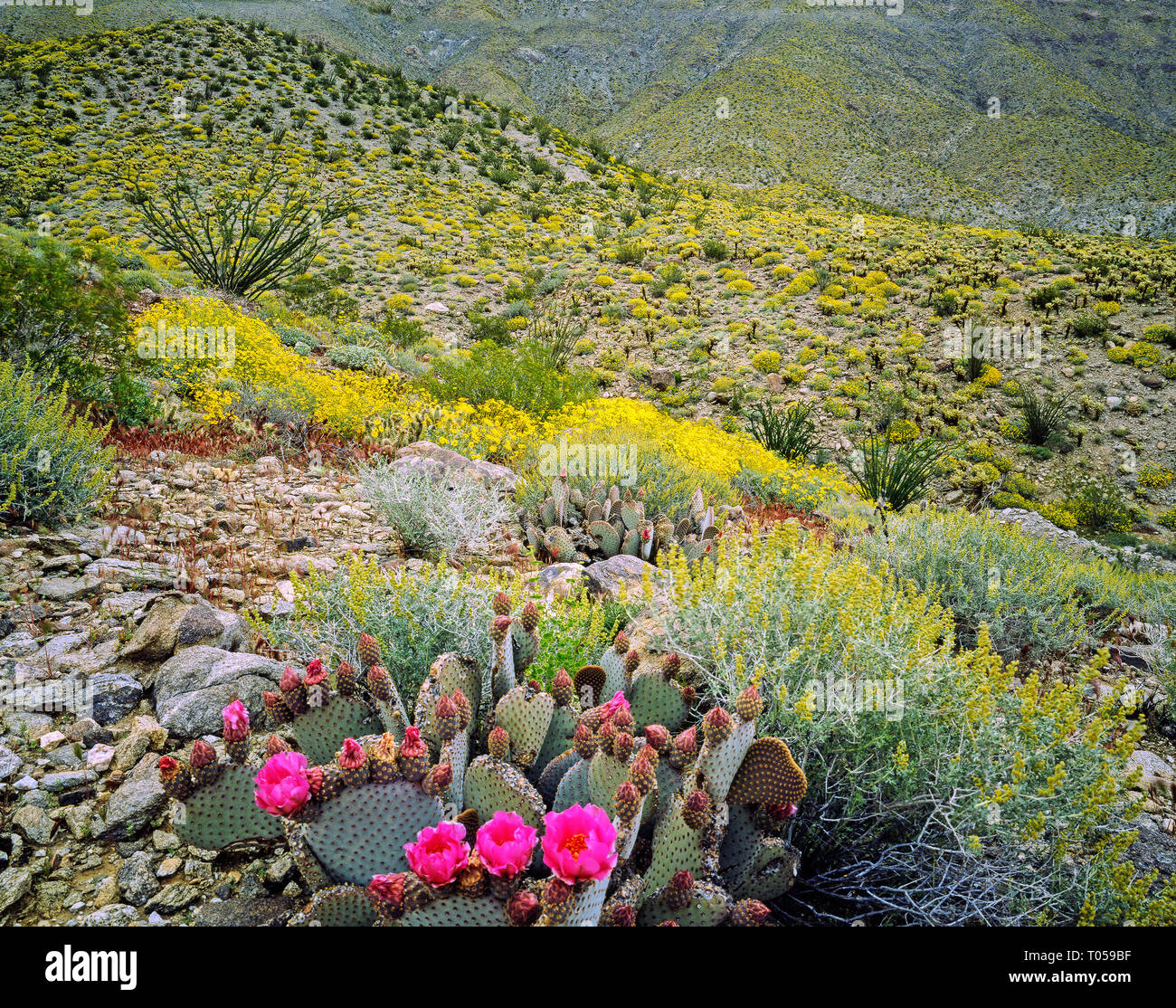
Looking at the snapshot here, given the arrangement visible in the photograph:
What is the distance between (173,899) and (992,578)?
16.1ft

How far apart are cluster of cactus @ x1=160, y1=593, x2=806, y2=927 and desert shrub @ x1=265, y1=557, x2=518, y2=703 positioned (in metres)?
0.39

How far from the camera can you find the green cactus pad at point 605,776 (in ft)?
5.68

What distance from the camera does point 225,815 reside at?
1815 millimetres

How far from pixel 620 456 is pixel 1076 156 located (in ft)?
181

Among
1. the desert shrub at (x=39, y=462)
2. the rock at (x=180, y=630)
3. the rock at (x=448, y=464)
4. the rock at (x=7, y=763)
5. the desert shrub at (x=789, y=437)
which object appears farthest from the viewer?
the desert shrub at (x=789, y=437)

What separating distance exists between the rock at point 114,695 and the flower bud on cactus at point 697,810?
2.38 metres

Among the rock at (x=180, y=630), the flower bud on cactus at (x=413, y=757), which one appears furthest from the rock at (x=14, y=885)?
the flower bud on cactus at (x=413, y=757)

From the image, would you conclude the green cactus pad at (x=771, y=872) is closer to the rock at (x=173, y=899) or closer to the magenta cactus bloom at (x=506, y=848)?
the magenta cactus bloom at (x=506, y=848)

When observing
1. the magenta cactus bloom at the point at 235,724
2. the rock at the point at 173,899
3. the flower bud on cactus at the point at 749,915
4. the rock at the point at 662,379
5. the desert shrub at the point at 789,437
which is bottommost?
the rock at the point at 173,899

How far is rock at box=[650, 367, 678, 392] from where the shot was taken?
14.2 meters

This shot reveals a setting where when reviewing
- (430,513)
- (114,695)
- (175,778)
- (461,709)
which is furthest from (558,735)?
(430,513)

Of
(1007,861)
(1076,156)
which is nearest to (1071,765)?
(1007,861)

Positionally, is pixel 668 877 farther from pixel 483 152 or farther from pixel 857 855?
pixel 483 152

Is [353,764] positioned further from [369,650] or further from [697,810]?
[697,810]
